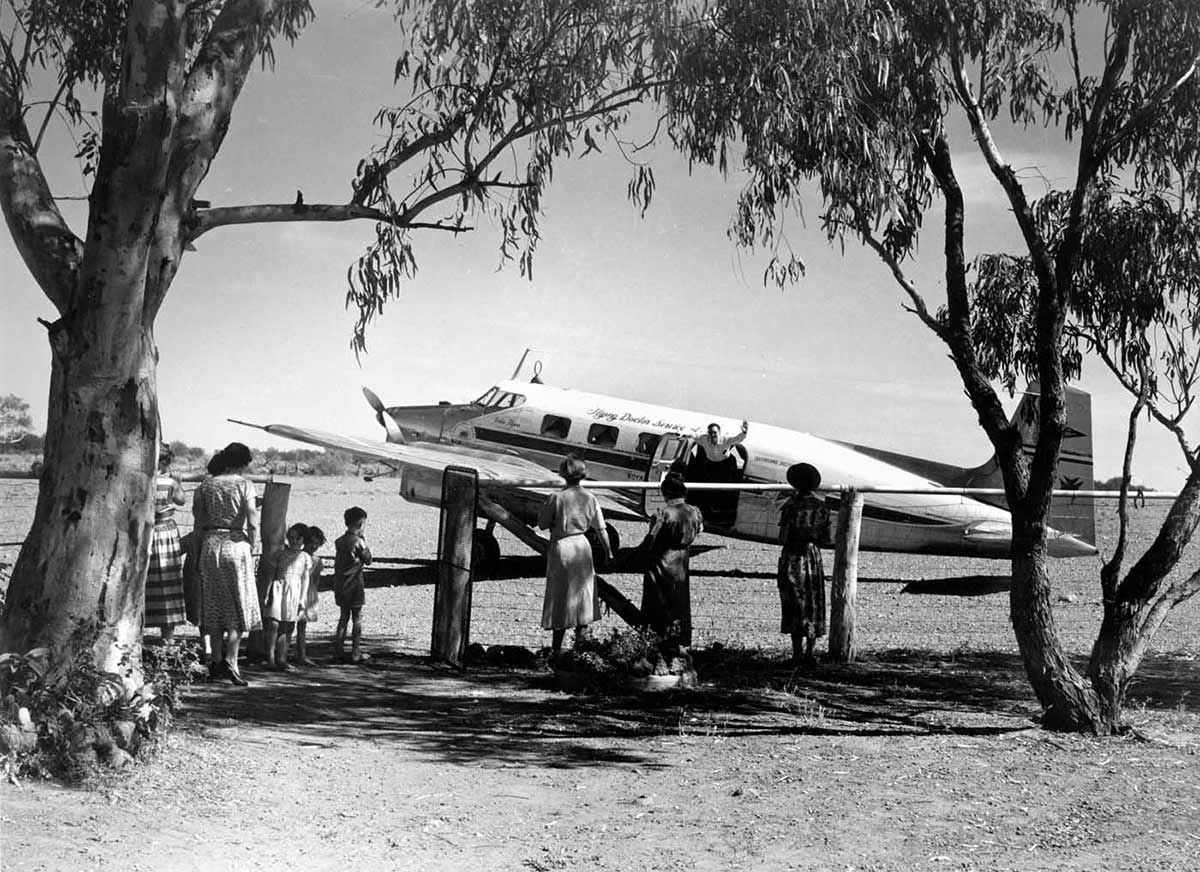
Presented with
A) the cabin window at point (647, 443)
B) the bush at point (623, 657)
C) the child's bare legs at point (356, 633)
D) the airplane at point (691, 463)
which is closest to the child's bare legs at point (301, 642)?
the child's bare legs at point (356, 633)

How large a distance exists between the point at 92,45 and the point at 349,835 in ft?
18.2

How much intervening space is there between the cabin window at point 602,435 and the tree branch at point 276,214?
11397 millimetres

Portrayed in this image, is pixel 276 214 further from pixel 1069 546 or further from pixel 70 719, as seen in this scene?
pixel 1069 546

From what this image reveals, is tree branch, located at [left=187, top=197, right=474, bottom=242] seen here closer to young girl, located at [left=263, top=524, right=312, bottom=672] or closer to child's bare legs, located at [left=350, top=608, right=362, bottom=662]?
young girl, located at [left=263, top=524, right=312, bottom=672]

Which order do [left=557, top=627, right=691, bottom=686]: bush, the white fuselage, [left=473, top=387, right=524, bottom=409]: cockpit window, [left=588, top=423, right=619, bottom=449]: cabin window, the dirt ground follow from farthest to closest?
[left=473, top=387, right=524, bottom=409]: cockpit window < [left=588, top=423, right=619, bottom=449]: cabin window < the white fuselage < [left=557, top=627, right=691, bottom=686]: bush < the dirt ground

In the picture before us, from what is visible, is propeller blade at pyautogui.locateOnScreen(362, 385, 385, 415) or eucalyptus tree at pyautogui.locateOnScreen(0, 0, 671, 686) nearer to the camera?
eucalyptus tree at pyautogui.locateOnScreen(0, 0, 671, 686)

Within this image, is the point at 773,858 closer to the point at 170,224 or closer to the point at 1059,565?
the point at 170,224

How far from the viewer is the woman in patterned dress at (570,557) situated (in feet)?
31.6

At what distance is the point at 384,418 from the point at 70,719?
586 inches

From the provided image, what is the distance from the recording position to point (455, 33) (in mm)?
7809

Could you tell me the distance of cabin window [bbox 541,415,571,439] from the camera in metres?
18.8

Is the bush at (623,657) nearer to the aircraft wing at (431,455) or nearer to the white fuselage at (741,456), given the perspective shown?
the aircraft wing at (431,455)

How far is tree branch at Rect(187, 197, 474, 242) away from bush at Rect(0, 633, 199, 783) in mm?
2369

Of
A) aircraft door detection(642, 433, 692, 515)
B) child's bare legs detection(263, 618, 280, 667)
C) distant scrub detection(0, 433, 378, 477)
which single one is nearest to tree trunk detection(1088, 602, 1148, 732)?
child's bare legs detection(263, 618, 280, 667)
